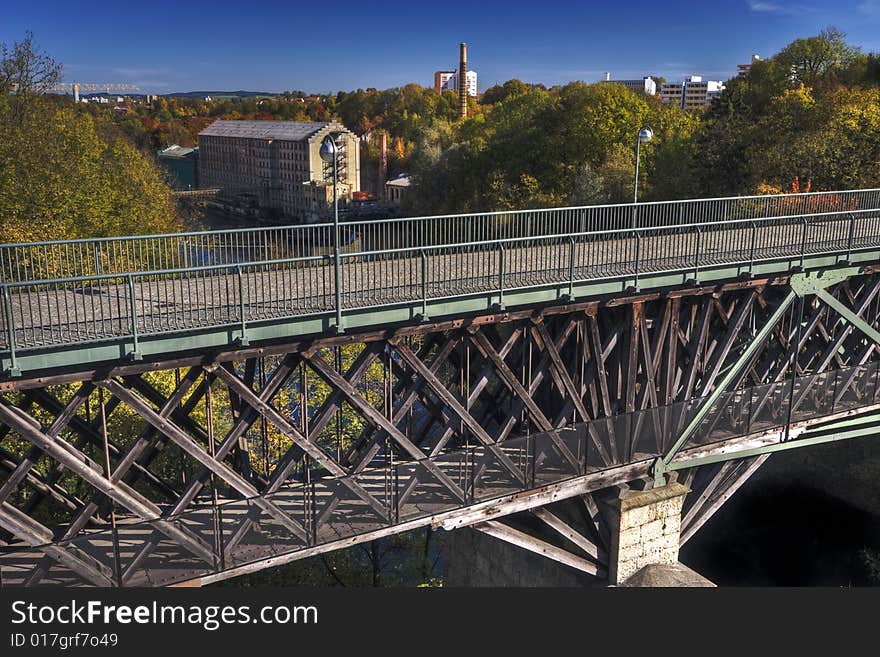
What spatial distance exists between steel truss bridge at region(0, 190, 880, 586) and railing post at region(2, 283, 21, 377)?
0.04 meters

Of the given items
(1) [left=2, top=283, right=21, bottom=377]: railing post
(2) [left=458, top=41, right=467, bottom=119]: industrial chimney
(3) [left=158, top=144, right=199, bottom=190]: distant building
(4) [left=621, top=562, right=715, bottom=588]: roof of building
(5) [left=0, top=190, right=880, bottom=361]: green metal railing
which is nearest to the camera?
(1) [left=2, top=283, right=21, bottom=377]: railing post

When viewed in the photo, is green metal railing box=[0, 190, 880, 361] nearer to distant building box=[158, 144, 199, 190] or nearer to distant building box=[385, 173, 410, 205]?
distant building box=[385, 173, 410, 205]

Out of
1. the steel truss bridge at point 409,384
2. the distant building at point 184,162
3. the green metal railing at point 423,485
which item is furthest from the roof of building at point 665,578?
the distant building at point 184,162

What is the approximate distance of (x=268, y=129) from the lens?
110 m

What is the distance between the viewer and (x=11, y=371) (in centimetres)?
984

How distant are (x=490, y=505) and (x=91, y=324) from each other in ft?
21.9

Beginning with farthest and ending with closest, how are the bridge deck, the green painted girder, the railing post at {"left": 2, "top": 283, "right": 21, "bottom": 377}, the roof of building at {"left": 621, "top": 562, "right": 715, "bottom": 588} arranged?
the green painted girder < the roof of building at {"left": 621, "top": 562, "right": 715, "bottom": 588} < the bridge deck < the railing post at {"left": 2, "top": 283, "right": 21, "bottom": 377}

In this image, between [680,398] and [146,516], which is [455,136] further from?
[146,516]

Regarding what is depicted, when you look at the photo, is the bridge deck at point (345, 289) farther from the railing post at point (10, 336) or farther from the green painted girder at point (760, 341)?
the green painted girder at point (760, 341)

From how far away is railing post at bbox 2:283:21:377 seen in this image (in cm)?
944

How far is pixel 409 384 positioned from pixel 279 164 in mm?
95084

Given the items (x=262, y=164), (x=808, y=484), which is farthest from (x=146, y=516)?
(x=262, y=164)

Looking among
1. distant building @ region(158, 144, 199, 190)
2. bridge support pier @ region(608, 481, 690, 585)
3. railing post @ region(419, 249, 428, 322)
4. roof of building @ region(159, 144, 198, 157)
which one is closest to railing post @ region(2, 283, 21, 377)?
railing post @ region(419, 249, 428, 322)

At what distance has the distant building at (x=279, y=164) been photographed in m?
98.5
